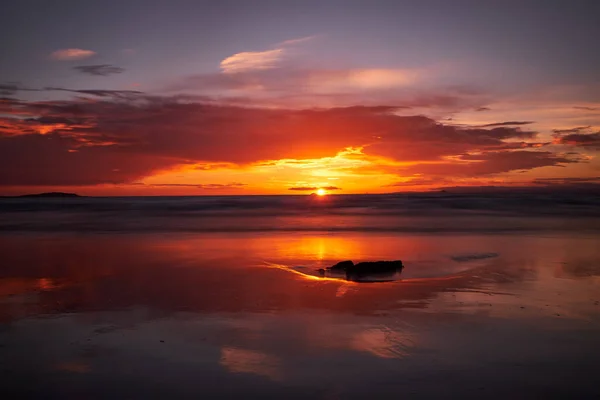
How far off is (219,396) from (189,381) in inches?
24.3

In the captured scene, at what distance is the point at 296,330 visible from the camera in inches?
321

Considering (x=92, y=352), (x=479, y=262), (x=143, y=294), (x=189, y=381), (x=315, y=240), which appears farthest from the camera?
(x=315, y=240)

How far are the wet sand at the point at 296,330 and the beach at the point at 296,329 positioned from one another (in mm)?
31

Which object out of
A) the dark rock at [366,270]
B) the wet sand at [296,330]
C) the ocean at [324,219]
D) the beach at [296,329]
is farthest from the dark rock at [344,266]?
the ocean at [324,219]

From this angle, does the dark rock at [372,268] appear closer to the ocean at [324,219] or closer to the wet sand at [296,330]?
the wet sand at [296,330]

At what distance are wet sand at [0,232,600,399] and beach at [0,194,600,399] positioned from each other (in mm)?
31

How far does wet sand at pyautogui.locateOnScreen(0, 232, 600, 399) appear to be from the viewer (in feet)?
19.9

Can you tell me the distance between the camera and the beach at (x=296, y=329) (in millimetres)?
6074

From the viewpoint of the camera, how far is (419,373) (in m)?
6.31

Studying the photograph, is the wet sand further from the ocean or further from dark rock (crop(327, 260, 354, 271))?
the ocean

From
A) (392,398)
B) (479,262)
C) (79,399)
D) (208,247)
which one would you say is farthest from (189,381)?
(208,247)

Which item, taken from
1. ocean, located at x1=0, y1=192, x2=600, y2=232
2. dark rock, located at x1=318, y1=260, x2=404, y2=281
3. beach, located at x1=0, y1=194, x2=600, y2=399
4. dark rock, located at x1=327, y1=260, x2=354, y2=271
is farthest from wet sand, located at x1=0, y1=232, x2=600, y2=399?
A: ocean, located at x1=0, y1=192, x2=600, y2=232

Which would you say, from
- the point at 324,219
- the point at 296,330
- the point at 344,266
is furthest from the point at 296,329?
the point at 324,219

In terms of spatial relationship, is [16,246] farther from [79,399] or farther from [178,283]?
[79,399]
